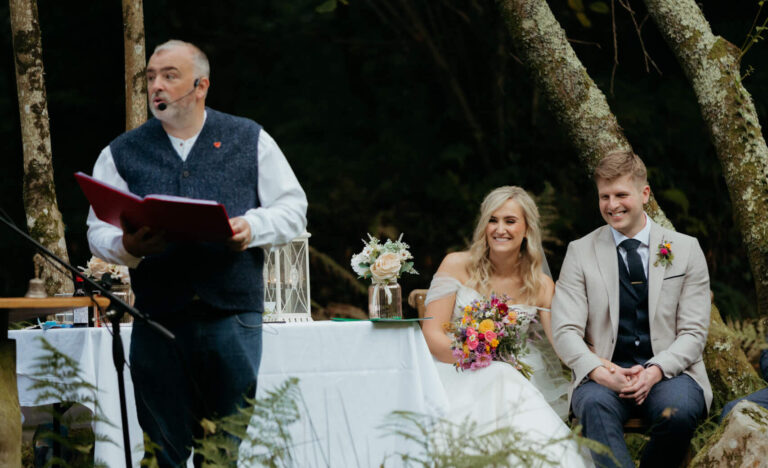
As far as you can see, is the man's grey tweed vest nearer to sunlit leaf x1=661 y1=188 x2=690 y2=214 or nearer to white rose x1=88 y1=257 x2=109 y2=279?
white rose x1=88 y1=257 x2=109 y2=279

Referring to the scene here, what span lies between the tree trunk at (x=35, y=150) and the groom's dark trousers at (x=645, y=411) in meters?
2.91

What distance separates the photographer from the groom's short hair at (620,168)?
4184 mm

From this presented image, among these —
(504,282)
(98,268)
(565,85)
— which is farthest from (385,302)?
(565,85)

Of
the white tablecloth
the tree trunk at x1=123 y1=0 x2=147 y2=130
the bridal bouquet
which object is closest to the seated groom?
the bridal bouquet

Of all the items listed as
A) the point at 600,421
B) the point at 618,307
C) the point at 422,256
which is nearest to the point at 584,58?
the point at 422,256

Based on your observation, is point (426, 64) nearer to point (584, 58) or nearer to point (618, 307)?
point (584, 58)

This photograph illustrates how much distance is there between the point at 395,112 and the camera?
9336 mm

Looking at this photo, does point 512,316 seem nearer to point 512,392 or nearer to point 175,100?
point 512,392

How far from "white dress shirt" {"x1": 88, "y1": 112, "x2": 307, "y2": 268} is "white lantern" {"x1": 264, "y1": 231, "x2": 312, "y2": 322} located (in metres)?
1.52

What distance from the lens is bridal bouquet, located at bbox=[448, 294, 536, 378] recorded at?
4.43 metres

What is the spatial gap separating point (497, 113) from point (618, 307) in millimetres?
5175

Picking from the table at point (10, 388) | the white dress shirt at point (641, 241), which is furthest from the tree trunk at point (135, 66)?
the white dress shirt at point (641, 241)

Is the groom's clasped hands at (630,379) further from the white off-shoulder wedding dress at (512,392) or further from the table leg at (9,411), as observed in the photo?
the table leg at (9,411)

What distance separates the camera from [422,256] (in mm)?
9039
